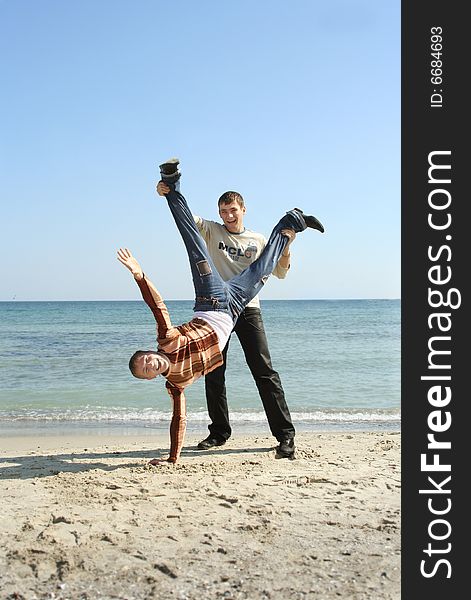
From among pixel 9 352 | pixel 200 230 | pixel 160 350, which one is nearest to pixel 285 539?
pixel 160 350

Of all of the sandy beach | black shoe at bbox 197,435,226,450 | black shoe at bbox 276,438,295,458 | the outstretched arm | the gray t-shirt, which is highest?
the gray t-shirt

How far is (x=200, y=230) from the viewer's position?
5609mm

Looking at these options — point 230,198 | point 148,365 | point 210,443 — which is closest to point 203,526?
point 148,365

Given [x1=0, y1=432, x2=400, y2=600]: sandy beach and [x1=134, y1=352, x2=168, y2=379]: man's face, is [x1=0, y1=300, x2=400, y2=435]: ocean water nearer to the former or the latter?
[x1=0, y1=432, x2=400, y2=600]: sandy beach

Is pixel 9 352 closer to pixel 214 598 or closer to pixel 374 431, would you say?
pixel 374 431

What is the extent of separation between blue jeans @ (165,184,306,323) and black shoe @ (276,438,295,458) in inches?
46.8

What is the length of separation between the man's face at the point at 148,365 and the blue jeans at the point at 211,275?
2.60 feet

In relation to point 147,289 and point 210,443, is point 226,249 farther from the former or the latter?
point 210,443

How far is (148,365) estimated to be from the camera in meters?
4.36

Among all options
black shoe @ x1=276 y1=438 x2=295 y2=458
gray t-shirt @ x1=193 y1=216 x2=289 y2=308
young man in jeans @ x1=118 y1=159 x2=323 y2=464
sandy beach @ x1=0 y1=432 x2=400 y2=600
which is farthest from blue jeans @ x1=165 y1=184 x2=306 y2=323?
sandy beach @ x1=0 y1=432 x2=400 y2=600

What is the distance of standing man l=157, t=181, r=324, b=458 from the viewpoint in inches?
215

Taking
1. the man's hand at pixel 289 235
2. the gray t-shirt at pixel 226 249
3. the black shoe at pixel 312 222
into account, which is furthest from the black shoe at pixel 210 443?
the black shoe at pixel 312 222

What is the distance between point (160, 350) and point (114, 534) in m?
1.43

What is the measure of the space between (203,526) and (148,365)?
1.17m
